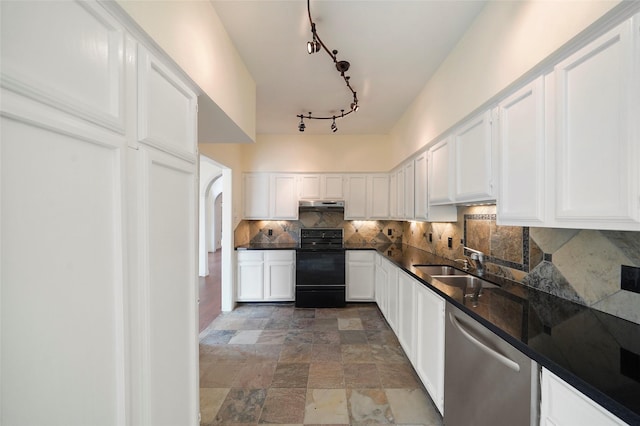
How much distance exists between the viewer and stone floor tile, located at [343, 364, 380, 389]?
2141 millimetres

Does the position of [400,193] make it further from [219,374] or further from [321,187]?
[219,374]

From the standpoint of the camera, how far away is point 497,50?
149cm

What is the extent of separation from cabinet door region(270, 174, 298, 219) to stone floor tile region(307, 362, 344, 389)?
235 centimetres

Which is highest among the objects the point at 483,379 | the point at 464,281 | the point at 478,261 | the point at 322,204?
the point at 322,204

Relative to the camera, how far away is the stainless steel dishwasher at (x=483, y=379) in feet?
3.34

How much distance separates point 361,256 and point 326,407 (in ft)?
7.89

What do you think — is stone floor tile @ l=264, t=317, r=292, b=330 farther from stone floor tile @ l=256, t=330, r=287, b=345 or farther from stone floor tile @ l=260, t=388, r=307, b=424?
stone floor tile @ l=260, t=388, r=307, b=424

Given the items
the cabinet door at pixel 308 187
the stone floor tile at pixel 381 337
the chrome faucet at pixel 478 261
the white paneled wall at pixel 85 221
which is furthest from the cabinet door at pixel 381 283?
the white paneled wall at pixel 85 221

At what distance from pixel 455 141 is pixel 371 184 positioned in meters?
2.20

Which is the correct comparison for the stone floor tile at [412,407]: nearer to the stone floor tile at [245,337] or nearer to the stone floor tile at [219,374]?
the stone floor tile at [219,374]

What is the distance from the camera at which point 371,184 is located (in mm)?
4258

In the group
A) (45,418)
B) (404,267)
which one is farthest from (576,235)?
(45,418)

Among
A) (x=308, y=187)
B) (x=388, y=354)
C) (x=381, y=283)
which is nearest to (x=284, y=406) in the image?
(x=388, y=354)

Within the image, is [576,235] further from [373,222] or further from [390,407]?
[373,222]
